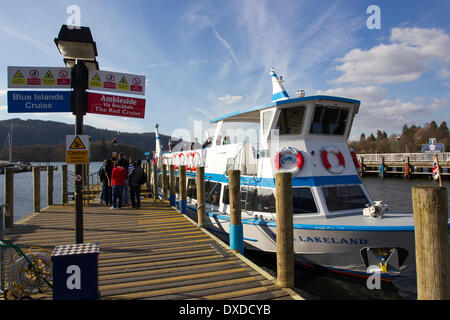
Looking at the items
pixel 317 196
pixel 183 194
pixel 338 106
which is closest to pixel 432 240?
pixel 317 196

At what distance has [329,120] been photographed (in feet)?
26.8

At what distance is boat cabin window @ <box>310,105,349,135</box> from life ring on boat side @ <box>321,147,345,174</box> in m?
0.58

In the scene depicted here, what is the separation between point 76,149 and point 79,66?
137 centimetres

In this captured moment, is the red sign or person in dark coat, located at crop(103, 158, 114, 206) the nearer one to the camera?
the red sign

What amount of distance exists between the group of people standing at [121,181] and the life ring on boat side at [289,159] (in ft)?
17.0

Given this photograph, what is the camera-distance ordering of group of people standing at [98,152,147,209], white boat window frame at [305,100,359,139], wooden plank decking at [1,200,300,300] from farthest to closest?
1. group of people standing at [98,152,147,209]
2. white boat window frame at [305,100,359,139]
3. wooden plank decking at [1,200,300,300]

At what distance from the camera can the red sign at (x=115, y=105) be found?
4656mm

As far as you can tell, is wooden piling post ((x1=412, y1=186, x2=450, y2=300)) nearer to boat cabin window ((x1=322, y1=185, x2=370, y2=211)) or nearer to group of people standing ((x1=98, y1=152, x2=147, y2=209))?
boat cabin window ((x1=322, y1=185, x2=370, y2=211))

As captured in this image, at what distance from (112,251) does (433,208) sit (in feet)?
18.1

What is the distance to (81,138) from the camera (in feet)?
14.7

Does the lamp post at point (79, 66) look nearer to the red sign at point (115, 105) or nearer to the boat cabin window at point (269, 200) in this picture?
the red sign at point (115, 105)

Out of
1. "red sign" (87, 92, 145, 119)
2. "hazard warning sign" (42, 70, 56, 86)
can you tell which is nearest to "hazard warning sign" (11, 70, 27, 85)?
"hazard warning sign" (42, 70, 56, 86)

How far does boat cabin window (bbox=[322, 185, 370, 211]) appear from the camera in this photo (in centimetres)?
742
